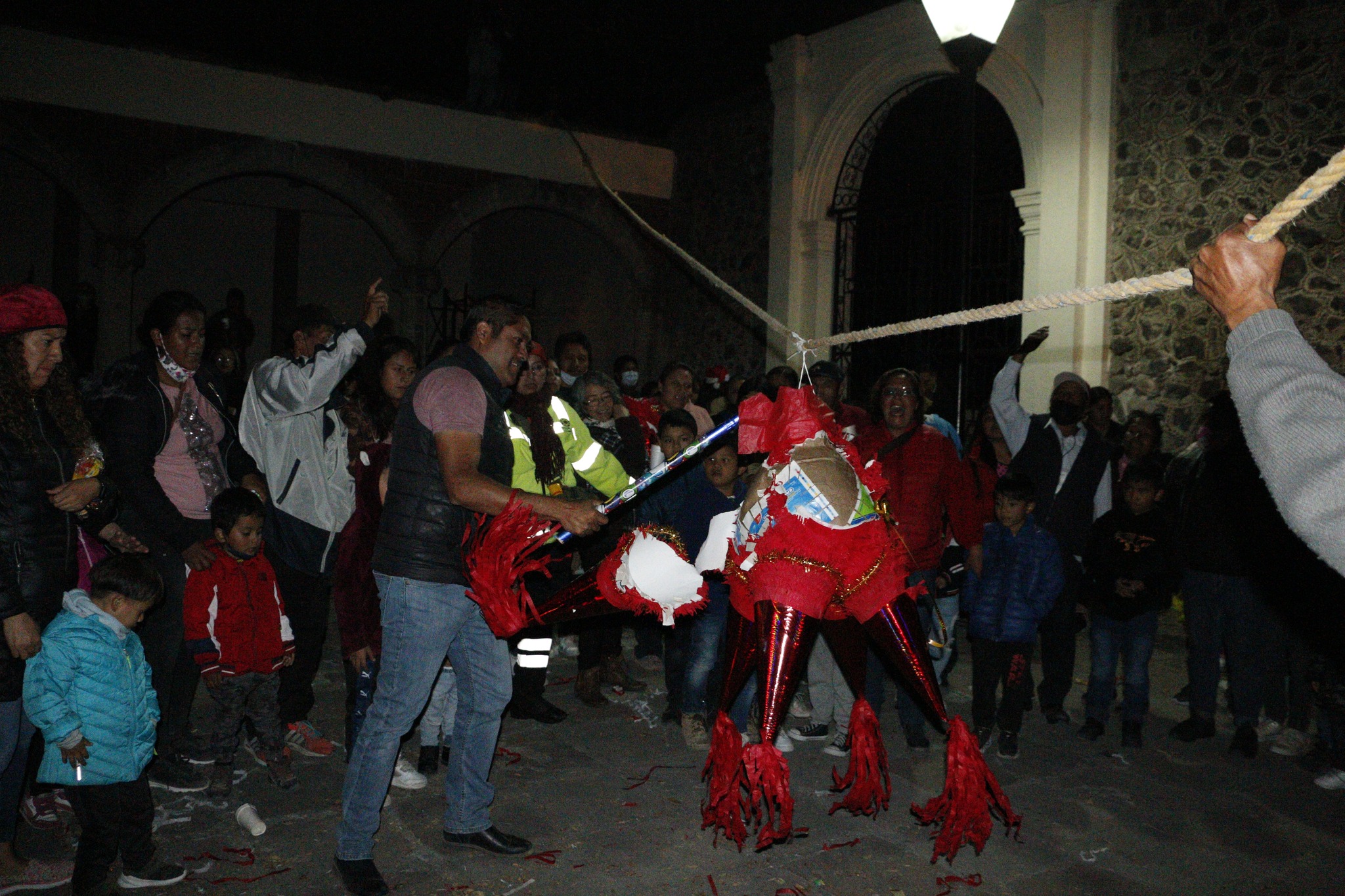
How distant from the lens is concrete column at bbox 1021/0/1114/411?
7.67 metres

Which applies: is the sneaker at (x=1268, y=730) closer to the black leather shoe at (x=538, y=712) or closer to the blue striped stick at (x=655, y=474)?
the black leather shoe at (x=538, y=712)

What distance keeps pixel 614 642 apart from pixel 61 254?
11.8m

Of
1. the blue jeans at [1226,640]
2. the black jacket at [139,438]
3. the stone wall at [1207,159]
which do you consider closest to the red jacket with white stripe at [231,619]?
the black jacket at [139,438]

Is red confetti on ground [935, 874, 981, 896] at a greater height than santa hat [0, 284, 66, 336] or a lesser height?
lesser

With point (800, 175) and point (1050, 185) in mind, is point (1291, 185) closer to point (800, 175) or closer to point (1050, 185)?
point (1050, 185)

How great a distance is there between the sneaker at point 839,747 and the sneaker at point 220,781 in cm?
243

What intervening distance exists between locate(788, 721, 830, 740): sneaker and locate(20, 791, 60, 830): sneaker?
9.61ft

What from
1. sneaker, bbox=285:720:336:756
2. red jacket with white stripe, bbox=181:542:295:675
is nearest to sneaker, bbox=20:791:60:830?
red jacket with white stripe, bbox=181:542:295:675

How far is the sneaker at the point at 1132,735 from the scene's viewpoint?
4.66m

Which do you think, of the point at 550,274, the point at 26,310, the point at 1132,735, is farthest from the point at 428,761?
the point at 550,274

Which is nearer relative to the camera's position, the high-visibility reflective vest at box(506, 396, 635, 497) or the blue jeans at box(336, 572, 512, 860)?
the blue jeans at box(336, 572, 512, 860)

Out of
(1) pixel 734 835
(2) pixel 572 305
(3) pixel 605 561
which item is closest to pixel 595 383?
(3) pixel 605 561

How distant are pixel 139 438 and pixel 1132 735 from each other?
4.44 metres

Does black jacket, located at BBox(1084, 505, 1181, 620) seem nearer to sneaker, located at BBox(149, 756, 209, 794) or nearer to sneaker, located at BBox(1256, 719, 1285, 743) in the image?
sneaker, located at BBox(1256, 719, 1285, 743)
